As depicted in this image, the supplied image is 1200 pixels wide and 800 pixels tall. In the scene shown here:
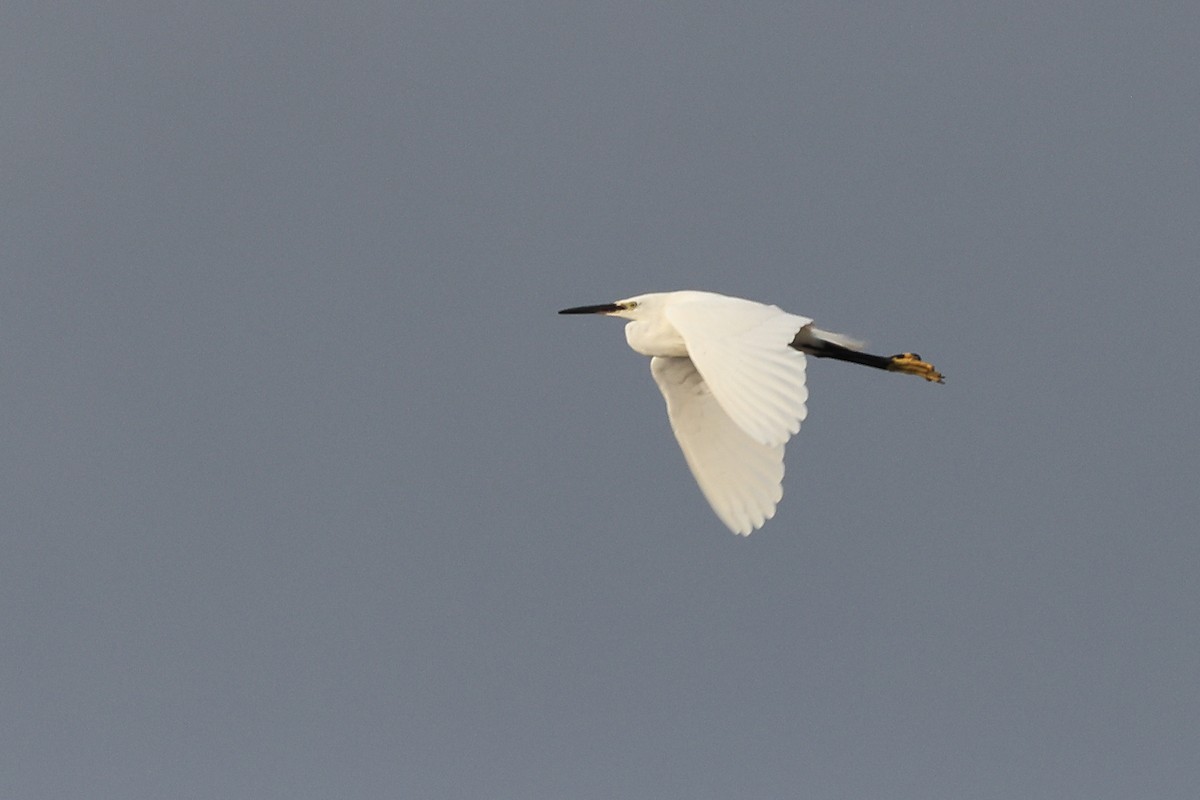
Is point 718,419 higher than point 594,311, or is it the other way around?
point 594,311

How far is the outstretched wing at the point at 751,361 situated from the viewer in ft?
33.8

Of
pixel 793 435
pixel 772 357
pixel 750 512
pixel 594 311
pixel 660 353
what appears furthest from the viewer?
pixel 594 311

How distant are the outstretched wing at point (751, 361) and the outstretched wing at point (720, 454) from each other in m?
0.88

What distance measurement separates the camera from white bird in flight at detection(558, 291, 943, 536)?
10.5 meters

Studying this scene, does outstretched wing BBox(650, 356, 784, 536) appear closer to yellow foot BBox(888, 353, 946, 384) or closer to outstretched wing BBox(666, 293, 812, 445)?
outstretched wing BBox(666, 293, 812, 445)

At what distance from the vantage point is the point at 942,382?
15.7 metres

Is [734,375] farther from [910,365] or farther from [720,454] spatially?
[910,365]

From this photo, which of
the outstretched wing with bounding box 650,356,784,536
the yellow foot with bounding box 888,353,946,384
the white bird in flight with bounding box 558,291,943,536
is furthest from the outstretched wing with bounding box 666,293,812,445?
the yellow foot with bounding box 888,353,946,384

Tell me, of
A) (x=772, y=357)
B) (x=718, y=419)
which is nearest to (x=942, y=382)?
(x=718, y=419)

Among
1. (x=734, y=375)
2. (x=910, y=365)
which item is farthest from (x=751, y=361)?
(x=910, y=365)

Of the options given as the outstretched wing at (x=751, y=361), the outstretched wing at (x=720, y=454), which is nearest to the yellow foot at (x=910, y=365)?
the outstretched wing at (x=720, y=454)

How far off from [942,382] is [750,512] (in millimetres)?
3392

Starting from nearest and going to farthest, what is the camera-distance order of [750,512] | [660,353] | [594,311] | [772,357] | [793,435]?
[793,435] < [772,357] < [750,512] < [660,353] < [594,311]

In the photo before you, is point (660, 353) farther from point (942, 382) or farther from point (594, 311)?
point (942, 382)
